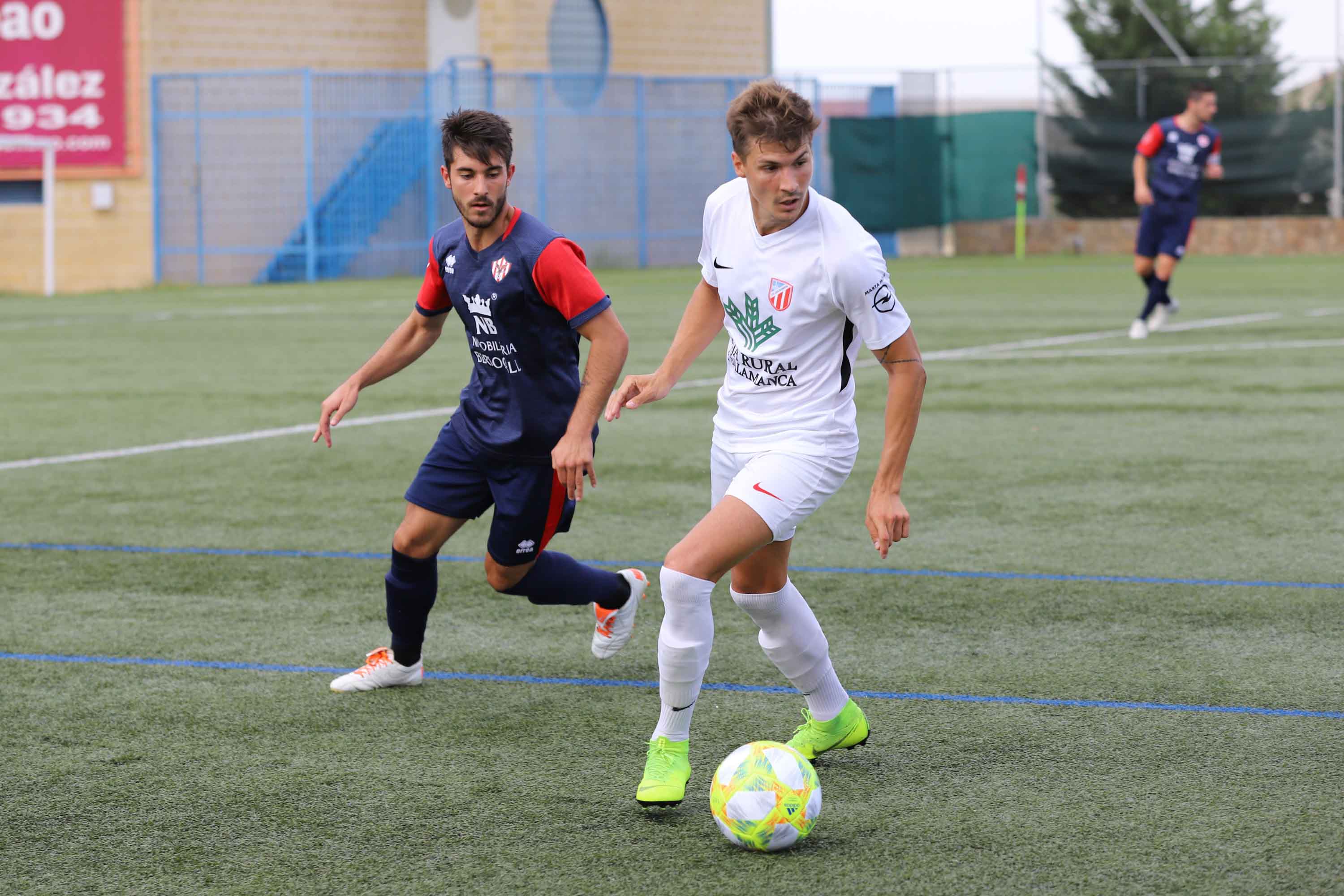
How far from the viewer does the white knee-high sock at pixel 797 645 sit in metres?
4.69

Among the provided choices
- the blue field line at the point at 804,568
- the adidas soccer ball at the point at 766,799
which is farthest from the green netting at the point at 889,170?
the adidas soccer ball at the point at 766,799

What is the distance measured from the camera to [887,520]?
4.29 meters

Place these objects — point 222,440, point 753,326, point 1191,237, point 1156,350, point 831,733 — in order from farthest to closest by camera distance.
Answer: point 1191,237 → point 1156,350 → point 222,440 → point 831,733 → point 753,326

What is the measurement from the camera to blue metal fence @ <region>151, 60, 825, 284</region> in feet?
98.7

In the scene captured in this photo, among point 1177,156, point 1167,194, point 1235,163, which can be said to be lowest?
point 1167,194

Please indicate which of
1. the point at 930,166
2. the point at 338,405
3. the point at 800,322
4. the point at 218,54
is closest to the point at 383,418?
the point at 338,405

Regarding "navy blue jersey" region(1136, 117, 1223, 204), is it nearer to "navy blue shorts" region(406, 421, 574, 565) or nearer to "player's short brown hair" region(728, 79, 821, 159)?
"navy blue shorts" region(406, 421, 574, 565)

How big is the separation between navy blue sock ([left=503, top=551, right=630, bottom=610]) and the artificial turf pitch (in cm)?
24

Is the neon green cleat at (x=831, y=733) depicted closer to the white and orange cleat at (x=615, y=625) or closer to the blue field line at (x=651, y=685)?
the blue field line at (x=651, y=685)

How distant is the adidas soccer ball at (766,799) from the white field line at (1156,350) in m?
11.6

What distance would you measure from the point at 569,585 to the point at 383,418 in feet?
21.8

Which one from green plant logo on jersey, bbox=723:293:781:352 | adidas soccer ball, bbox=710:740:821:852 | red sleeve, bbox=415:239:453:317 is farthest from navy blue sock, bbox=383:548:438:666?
adidas soccer ball, bbox=710:740:821:852

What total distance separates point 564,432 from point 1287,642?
2.60 meters

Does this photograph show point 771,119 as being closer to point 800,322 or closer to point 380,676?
point 800,322
